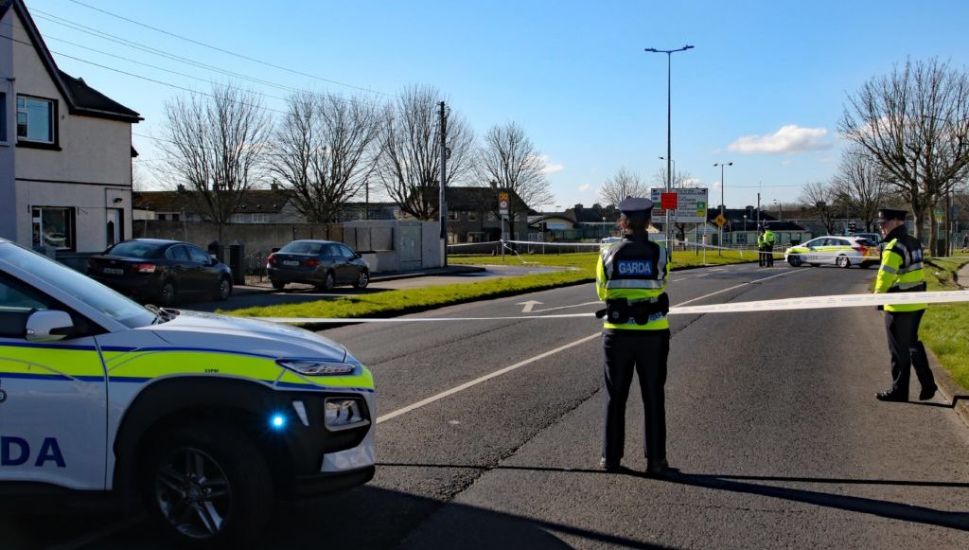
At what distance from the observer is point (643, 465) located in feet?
19.7

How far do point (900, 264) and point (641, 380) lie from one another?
3.98m

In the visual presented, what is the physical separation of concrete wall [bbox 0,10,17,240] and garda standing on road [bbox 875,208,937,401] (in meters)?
20.8

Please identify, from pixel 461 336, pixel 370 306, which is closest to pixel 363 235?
pixel 370 306

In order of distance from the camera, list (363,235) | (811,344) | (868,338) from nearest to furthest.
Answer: (811,344), (868,338), (363,235)

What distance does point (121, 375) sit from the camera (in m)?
4.08

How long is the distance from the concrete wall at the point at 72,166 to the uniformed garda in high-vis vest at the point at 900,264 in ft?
72.8

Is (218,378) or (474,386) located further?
(474,386)

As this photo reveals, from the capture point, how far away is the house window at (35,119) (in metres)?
25.3

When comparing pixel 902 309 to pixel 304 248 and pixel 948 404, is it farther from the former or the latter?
pixel 304 248

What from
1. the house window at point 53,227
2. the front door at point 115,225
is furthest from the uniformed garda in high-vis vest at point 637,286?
the front door at point 115,225

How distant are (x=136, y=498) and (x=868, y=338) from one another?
40.1ft

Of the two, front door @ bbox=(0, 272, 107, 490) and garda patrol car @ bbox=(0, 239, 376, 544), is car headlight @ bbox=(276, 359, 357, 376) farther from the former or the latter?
front door @ bbox=(0, 272, 107, 490)

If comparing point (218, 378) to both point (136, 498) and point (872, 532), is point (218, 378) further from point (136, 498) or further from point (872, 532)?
point (872, 532)

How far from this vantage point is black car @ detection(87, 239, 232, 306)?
698 inches
